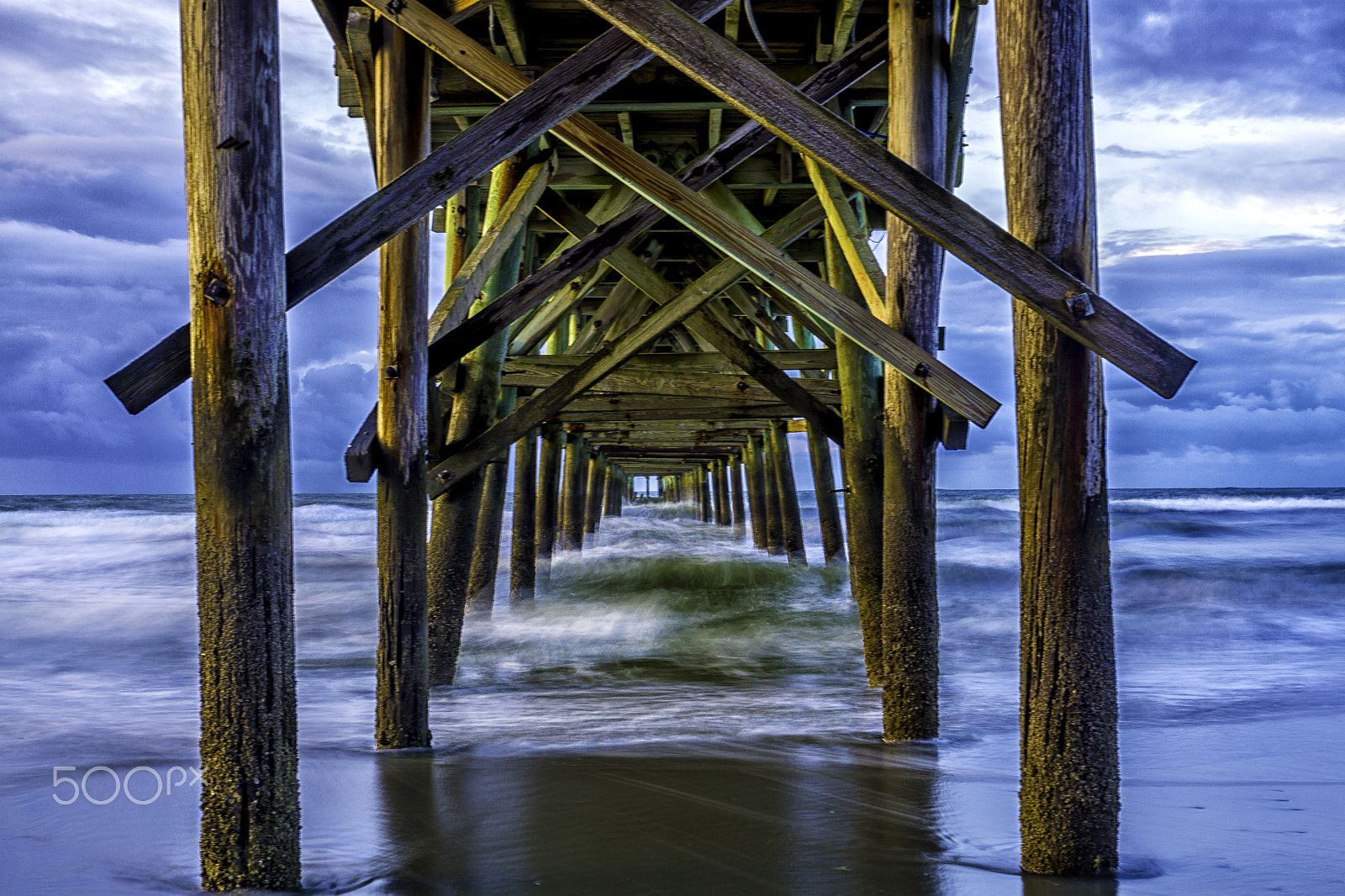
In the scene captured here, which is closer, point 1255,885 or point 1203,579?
point 1255,885

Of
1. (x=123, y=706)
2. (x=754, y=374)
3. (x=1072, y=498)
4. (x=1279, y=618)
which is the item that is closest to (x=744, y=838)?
(x=1072, y=498)

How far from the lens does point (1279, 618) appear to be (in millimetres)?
9586

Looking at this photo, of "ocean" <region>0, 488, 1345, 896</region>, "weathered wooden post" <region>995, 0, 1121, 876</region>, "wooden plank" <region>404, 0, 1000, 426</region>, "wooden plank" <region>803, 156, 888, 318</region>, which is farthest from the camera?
"wooden plank" <region>803, 156, 888, 318</region>

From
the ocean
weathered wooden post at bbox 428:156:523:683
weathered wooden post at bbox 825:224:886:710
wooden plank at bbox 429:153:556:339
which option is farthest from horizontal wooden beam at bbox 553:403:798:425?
wooden plank at bbox 429:153:556:339

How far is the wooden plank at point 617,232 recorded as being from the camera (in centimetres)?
375

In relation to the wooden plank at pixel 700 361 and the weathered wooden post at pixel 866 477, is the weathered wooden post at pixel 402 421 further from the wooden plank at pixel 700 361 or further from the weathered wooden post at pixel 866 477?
the wooden plank at pixel 700 361

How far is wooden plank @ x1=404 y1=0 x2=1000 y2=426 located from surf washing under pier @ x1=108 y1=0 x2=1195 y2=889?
0.03 feet

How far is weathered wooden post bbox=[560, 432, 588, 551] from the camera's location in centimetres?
1284

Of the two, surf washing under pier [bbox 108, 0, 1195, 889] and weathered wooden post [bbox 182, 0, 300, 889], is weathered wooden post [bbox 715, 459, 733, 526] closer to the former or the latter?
surf washing under pier [bbox 108, 0, 1195, 889]

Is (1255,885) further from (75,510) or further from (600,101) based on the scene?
(75,510)

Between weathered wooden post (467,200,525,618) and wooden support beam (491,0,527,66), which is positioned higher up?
wooden support beam (491,0,527,66)

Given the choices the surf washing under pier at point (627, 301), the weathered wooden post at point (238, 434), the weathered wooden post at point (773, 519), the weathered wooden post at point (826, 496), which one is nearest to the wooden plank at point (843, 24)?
the surf washing under pier at point (627, 301)

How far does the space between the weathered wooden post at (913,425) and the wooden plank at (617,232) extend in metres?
0.46

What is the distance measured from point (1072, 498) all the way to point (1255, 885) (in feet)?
3.82
